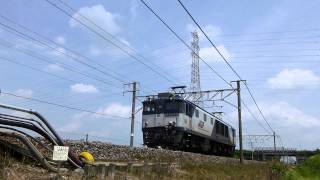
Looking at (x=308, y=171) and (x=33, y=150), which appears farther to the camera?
(x=33, y=150)

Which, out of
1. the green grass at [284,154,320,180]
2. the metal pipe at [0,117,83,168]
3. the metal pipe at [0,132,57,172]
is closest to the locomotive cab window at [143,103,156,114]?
the metal pipe at [0,117,83,168]

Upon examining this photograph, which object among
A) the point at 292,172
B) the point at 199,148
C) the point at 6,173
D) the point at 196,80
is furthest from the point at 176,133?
the point at 196,80

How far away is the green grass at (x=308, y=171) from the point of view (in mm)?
1500

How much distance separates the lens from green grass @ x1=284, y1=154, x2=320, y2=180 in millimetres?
1500

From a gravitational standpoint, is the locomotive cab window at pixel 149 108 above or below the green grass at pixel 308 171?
above

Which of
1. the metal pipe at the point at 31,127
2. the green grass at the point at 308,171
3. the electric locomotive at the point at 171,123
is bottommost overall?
the green grass at the point at 308,171

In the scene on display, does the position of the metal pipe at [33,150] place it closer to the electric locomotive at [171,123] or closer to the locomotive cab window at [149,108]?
the electric locomotive at [171,123]

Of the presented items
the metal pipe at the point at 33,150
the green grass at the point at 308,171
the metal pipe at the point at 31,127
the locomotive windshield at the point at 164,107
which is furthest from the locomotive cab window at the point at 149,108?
the green grass at the point at 308,171

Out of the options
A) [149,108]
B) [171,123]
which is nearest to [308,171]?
[171,123]

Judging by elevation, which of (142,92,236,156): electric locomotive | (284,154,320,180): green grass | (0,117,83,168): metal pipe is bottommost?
(284,154,320,180): green grass

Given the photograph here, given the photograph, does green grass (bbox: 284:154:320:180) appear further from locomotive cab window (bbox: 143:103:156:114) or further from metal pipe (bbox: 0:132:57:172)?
locomotive cab window (bbox: 143:103:156:114)

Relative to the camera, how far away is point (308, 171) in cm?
153

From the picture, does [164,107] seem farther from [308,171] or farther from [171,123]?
[308,171]

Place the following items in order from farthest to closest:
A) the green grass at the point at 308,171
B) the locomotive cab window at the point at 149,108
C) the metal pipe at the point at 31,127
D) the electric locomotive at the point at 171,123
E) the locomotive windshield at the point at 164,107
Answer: the locomotive cab window at the point at 149,108 → the locomotive windshield at the point at 164,107 → the electric locomotive at the point at 171,123 → the metal pipe at the point at 31,127 → the green grass at the point at 308,171
